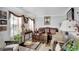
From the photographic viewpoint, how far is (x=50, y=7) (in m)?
2.64

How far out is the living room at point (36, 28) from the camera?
103 inches

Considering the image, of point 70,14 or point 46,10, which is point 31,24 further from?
point 70,14

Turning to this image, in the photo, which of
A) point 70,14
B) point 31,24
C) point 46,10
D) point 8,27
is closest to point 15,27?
point 8,27

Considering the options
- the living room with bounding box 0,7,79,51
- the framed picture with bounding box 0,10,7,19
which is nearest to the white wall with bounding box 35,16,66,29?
the living room with bounding box 0,7,79,51

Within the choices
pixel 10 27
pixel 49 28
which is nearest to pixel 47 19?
pixel 49 28

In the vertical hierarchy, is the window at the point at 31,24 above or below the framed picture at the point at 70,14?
below

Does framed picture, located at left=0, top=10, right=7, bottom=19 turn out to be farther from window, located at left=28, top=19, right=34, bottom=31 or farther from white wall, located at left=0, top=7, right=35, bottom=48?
window, located at left=28, top=19, right=34, bottom=31

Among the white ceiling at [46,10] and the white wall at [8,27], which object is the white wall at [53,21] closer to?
the white ceiling at [46,10]

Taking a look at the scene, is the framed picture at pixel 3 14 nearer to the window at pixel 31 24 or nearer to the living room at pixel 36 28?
the living room at pixel 36 28

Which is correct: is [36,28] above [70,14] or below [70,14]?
below

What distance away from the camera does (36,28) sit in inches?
105

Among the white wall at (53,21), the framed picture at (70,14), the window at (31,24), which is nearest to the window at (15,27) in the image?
the window at (31,24)
